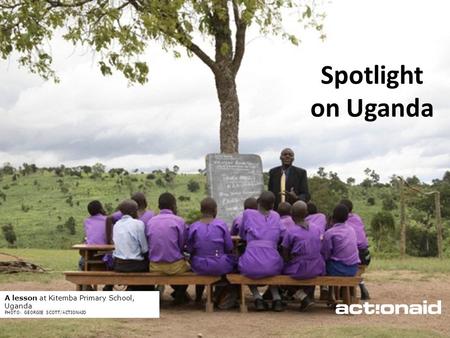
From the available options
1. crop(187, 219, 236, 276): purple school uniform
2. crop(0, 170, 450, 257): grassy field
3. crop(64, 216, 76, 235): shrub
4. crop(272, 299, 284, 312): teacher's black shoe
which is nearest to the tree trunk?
crop(187, 219, 236, 276): purple school uniform

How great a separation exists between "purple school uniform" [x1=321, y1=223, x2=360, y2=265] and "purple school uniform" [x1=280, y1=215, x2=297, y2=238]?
1.59 ft

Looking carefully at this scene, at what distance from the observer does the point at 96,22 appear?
51.2 feet

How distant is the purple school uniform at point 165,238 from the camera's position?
9648mm

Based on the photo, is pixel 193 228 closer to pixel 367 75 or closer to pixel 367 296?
pixel 367 296

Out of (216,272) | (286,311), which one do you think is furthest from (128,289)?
(286,311)

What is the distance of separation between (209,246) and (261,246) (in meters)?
0.66

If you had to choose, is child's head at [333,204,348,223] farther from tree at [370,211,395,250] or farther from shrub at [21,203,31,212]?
shrub at [21,203,31,212]

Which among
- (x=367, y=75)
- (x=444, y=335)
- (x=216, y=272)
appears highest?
(x=367, y=75)

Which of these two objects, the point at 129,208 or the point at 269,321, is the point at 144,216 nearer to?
the point at 129,208

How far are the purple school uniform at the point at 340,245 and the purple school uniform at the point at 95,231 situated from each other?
3111 mm

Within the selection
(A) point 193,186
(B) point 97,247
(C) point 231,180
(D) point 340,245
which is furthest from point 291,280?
(A) point 193,186

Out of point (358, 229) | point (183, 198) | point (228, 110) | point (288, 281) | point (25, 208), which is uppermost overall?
point (228, 110)

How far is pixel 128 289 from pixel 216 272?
1328 mm

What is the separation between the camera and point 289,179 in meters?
11.8
